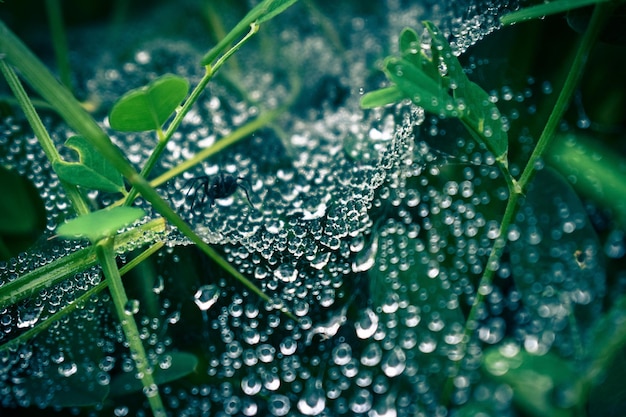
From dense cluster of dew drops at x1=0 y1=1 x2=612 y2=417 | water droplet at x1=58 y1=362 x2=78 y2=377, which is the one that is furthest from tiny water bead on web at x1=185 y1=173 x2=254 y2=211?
water droplet at x1=58 y1=362 x2=78 y2=377

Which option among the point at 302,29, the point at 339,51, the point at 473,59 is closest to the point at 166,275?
the point at 473,59

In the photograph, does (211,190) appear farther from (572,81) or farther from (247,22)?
(572,81)

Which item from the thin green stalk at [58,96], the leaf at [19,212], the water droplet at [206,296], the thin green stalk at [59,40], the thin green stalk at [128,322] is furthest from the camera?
the thin green stalk at [59,40]

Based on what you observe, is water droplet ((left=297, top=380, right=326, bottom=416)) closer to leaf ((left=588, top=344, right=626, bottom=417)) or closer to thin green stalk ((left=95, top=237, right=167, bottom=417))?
thin green stalk ((left=95, top=237, right=167, bottom=417))

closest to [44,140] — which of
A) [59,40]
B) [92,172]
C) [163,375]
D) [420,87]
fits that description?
[92,172]

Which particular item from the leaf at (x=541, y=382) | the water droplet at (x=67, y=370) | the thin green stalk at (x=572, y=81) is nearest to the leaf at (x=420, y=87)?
the thin green stalk at (x=572, y=81)

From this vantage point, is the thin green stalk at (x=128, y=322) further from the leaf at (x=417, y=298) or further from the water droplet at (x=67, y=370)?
the leaf at (x=417, y=298)
